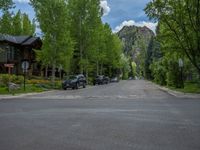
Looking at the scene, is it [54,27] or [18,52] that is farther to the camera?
[18,52]

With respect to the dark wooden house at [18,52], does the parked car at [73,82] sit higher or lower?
lower

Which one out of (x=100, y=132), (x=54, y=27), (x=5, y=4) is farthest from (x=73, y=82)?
(x=100, y=132)

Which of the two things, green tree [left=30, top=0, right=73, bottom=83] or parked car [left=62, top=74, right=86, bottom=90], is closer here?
parked car [left=62, top=74, right=86, bottom=90]

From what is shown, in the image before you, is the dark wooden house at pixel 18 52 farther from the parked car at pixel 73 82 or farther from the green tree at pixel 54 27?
the parked car at pixel 73 82

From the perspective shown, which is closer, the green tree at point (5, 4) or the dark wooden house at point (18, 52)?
the green tree at point (5, 4)

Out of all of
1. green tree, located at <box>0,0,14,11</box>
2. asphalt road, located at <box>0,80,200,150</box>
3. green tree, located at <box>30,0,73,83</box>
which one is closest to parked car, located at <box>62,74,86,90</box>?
green tree, located at <box>30,0,73,83</box>

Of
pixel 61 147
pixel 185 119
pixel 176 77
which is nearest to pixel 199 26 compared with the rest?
pixel 176 77

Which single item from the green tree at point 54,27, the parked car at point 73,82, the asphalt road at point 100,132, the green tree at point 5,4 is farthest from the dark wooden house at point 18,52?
the asphalt road at point 100,132

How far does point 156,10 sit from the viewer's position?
3800 centimetres

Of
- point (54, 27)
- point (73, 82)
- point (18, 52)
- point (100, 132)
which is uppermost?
point (54, 27)

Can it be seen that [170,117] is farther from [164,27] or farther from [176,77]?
[176,77]

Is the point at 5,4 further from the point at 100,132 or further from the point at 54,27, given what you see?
the point at 100,132

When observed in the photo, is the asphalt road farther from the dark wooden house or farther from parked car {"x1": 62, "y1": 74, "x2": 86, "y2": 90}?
the dark wooden house

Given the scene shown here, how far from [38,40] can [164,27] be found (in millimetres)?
35997
